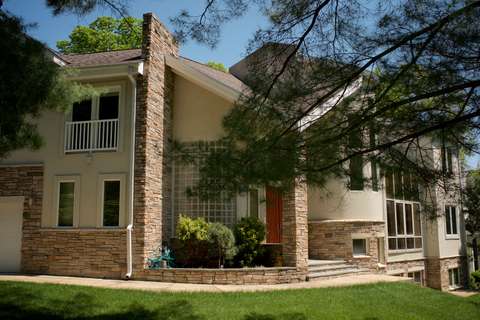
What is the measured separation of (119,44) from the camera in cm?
2934

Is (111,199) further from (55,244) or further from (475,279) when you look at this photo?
(475,279)

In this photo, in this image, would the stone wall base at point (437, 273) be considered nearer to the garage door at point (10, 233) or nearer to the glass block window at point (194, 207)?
the glass block window at point (194, 207)

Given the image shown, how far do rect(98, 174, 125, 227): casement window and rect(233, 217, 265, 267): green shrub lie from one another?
3.26 meters

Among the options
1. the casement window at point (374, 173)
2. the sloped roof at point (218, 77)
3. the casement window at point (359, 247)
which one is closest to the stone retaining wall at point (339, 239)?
the casement window at point (359, 247)

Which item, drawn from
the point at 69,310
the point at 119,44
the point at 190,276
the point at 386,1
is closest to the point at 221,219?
the point at 190,276

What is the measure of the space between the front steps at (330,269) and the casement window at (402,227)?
12.1 feet

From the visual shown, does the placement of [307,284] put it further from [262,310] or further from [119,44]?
[119,44]

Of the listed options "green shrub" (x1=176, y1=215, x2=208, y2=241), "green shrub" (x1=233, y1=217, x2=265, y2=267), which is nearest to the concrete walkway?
"green shrub" (x1=233, y1=217, x2=265, y2=267)

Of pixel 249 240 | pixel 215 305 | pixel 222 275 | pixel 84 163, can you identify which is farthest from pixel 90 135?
pixel 215 305

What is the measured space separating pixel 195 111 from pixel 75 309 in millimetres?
7539

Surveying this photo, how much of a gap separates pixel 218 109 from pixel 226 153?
7752 mm

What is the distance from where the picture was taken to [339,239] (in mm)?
15305

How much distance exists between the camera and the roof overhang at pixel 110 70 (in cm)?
1304

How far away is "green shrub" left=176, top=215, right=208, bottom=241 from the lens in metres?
12.7
